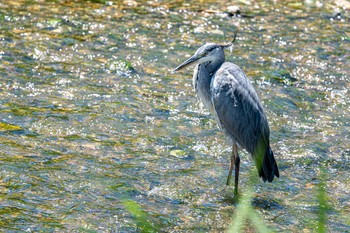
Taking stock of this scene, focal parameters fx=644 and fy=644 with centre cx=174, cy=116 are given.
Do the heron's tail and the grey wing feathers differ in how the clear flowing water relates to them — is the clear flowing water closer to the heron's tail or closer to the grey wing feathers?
the heron's tail

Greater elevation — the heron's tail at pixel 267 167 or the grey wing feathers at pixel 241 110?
the grey wing feathers at pixel 241 110

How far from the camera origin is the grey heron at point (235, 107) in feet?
16.8

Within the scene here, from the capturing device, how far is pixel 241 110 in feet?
16.9

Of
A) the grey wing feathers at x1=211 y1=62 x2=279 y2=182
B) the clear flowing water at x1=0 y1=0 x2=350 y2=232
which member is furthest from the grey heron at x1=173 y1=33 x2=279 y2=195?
the clear flowing water at x1=0 y1=0 x2=350 y2=232

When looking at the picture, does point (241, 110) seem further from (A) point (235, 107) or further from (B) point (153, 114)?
(B) point (153, 114)

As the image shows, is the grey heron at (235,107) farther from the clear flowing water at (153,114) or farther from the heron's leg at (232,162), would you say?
the clear flowing water at (153,114)

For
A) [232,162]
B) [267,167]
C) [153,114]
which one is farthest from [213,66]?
[153,114]

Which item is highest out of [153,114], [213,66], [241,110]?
[213,66]

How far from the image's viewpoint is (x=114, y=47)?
8234mm

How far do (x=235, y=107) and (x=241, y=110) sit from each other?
0.05 meters

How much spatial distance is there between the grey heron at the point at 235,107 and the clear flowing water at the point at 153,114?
381mm

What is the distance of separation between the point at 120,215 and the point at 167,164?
3.64ft

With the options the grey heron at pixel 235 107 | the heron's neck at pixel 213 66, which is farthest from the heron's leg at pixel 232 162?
the heron's neck at pixel 213 66

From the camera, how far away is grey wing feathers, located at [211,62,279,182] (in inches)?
201
